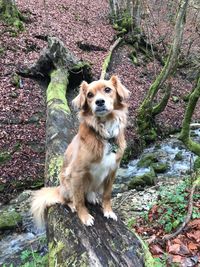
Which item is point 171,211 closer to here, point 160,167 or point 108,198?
point 108,198

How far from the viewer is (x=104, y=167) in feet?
13.2

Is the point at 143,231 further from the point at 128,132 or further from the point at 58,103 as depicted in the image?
the point at 128,132

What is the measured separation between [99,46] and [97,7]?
6.59 m

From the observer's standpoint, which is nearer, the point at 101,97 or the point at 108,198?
the point at 101,97

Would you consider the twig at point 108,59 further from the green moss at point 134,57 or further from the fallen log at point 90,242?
the fallen log at point 90,242

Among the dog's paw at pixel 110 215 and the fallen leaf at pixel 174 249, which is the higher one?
the dog's paw at pixel 110 215

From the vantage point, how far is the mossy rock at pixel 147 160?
8.99m

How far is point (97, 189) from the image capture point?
14.4ft

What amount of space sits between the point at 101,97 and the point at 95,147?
0.62 meters

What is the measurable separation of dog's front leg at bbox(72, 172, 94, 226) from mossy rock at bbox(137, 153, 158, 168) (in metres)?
4.96

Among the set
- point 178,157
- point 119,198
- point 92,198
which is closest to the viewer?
point 92,198

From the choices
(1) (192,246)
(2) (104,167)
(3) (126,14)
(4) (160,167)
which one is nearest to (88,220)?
(2) (104,167)

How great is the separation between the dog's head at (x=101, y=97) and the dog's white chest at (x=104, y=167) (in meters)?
0.46

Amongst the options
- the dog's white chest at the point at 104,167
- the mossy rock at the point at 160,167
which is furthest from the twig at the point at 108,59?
the dog's white chest at the point at 104,167
